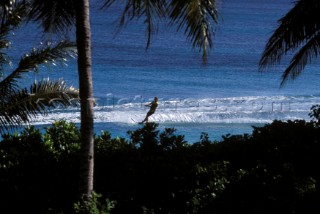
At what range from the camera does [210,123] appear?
24859 mm

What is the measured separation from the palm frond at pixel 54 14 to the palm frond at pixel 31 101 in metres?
1.65

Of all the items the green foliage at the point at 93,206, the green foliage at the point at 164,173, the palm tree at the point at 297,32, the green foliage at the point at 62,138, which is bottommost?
the green foliage at the point at 93,206

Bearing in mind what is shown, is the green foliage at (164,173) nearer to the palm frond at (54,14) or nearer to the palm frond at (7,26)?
the palm frond at (7,26)

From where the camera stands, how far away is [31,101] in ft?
28.1

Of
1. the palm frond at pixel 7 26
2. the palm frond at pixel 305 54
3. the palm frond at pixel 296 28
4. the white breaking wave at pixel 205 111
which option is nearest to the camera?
the palm frond at pixel 7 26

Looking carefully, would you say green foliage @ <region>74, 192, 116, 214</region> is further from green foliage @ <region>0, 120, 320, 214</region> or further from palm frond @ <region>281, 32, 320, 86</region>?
palm frond @ <region>281, 32, 320, 86</region>

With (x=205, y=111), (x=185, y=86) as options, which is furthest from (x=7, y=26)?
(x=185, y=86)

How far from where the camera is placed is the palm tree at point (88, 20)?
662 cm

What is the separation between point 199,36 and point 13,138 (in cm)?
317

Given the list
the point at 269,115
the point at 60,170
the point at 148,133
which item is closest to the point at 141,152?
the point at 148,133

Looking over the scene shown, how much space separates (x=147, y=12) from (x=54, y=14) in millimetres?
1032

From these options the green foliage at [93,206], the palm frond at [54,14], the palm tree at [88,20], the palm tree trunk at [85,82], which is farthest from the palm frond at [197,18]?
the green foliage at [93,206]

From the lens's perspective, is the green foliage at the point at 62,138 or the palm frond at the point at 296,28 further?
the palm frond at the point at 296,28

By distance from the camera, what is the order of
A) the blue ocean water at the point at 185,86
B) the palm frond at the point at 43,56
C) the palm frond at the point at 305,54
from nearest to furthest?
the palm frond at the point at 43,56, the palm frond at the point at 305,54, the blue ocean water at the point at 185,86
